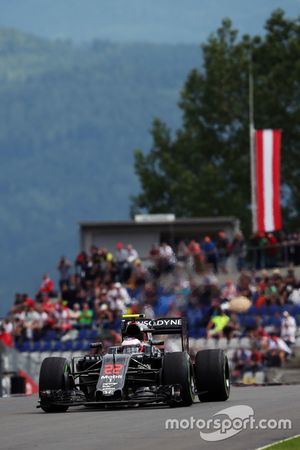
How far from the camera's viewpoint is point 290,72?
76438mm

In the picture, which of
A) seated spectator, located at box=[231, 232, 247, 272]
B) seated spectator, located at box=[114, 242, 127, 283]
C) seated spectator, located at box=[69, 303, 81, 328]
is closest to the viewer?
seated spectator, located at box=[69, 303, 81, 328]

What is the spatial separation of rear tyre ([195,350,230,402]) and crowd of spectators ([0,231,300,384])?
12.7 meters

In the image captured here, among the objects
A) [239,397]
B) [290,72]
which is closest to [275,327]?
[239,397]

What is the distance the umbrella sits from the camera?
3622 cm

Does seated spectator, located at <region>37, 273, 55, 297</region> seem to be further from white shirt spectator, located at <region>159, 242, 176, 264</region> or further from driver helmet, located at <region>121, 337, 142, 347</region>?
driver helmet, located at <region>121, 337, 142, 347</region>

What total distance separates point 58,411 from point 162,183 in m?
61.7

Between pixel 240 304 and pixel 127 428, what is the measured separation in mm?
19718

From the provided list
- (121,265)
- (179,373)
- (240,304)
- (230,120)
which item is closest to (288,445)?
(179,373)

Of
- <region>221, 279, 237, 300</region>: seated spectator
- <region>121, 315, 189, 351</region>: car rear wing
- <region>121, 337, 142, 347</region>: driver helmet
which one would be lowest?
<region>121, 337, 142, 347</region>: driver helmet

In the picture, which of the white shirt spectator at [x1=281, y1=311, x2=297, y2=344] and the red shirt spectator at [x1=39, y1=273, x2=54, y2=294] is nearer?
the white shirt spectator at [x1=281, y1=311, x2=297, y2=344]

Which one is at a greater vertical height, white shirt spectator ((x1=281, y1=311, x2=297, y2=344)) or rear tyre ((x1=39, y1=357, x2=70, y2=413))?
white shirt spectator ((x1=281, y1=311, x2=297, y2=344))

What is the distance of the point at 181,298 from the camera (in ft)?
127

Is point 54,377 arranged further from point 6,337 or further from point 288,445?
point 6,337
